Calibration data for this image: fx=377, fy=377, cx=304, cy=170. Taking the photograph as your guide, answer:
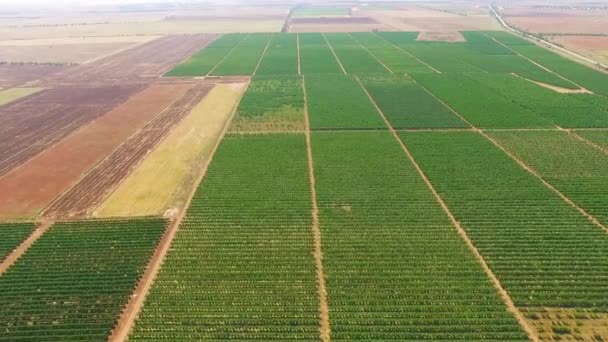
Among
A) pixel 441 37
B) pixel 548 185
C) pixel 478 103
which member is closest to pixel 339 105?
pixel 478 103

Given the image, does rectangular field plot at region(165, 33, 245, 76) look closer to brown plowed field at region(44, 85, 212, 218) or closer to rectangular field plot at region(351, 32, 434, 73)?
brown plowed field at region(44, 85, 212, 218)

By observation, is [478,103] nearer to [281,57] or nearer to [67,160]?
[281,57]

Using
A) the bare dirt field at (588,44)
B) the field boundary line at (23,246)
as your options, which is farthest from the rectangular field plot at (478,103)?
the field boundary line at (23,246)

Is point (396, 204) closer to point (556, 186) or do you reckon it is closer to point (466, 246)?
point (466, 246)

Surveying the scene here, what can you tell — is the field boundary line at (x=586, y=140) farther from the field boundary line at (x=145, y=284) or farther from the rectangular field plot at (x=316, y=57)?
the field boundary line at (x=145, y=284)

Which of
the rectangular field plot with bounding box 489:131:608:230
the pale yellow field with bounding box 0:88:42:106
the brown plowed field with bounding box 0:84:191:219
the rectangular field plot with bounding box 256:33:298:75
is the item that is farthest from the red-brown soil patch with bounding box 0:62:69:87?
the rectangular field plot with bounding box 489:131:608:230
